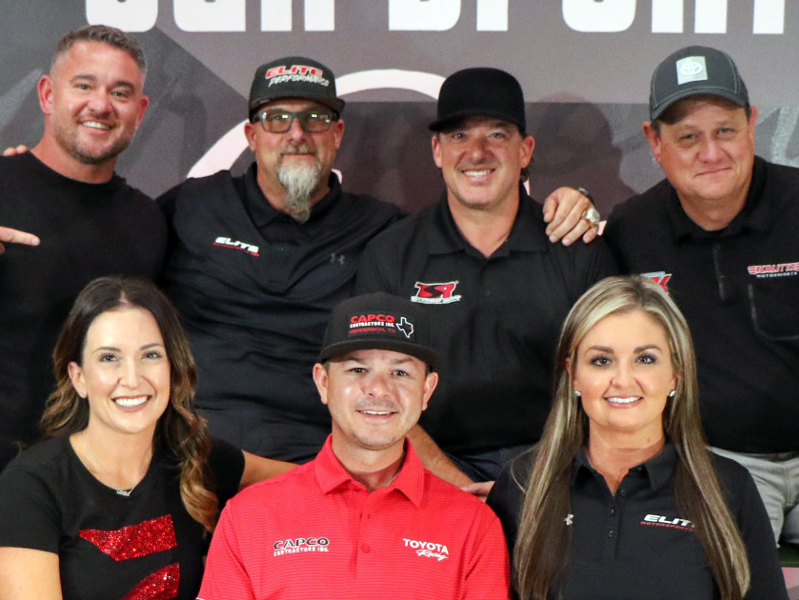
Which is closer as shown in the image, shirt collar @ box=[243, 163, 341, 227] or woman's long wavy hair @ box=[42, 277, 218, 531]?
woman's long wavy hair @ box=[42, 277, 218, 531]

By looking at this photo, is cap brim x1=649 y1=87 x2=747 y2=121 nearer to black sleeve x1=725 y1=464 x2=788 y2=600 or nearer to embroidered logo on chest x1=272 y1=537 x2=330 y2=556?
black sleeve x1=725 y1=464 x2=788 y2=600

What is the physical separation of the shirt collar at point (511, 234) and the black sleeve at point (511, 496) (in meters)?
0.85

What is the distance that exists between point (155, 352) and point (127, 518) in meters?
0.45

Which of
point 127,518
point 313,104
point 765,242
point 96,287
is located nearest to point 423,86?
point 313,104

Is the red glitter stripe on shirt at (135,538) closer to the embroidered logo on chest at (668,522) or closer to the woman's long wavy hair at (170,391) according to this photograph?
the woman's long wavy hair at (170,391)

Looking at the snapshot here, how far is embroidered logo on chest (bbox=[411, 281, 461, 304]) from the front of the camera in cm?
347

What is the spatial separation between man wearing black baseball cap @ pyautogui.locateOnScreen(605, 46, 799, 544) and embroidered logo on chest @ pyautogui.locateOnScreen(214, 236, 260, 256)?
1452 millimetres

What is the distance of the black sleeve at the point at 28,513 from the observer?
2621mm

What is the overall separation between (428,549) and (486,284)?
1.12 meters

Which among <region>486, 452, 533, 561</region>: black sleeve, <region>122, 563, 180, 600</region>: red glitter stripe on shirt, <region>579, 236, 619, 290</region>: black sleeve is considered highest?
<region>579, 236, 619, 290</region>: black sleeve

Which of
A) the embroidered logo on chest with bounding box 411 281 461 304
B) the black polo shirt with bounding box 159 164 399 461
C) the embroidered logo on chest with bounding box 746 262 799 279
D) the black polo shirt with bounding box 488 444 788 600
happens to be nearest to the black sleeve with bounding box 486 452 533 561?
the black polo shirt with bounding box 488 444 788 600

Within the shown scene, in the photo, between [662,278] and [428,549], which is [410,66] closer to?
[662,278]

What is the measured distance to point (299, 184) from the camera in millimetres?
3730

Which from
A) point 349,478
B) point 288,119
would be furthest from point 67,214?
point 349,478
